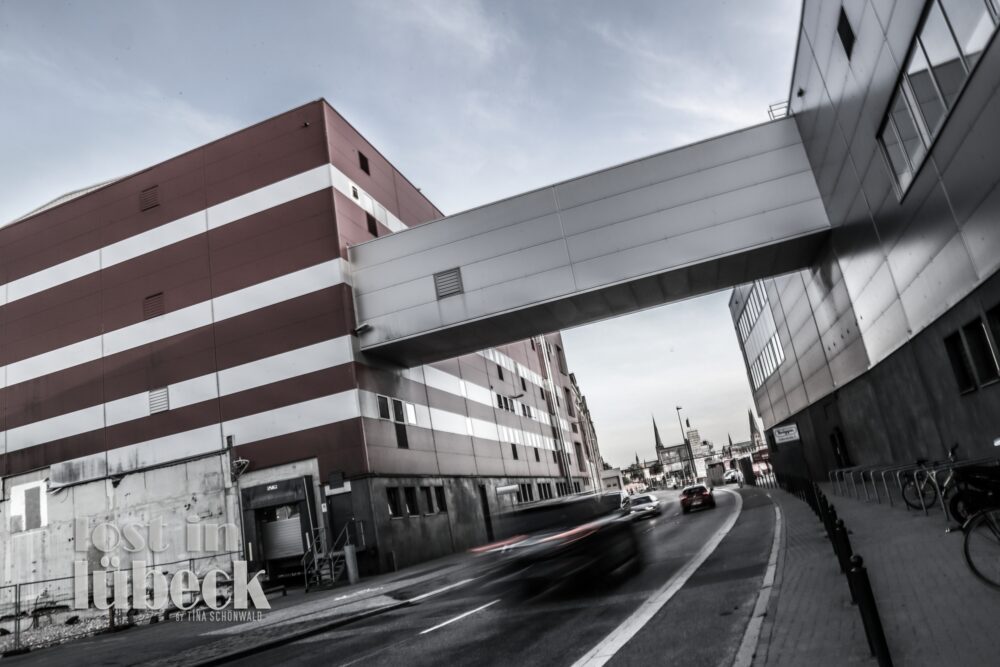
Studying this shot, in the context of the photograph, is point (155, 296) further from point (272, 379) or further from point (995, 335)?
point (995, 335)

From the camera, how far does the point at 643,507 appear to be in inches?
1435

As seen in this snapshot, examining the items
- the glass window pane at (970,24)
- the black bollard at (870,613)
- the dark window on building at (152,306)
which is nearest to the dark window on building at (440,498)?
the dark window on building at (152,306)

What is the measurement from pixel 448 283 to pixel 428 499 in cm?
Result: 1005

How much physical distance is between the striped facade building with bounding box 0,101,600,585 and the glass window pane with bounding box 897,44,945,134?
20210 millimetres

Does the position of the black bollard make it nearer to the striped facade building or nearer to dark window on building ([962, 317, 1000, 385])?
dark window on building ([962, 317, 1000, 385])

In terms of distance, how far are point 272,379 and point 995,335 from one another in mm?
23699

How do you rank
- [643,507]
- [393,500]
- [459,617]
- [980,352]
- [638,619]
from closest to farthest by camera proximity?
[638,619] < [459,617] < [980,352] < [393,500] < [643,507]

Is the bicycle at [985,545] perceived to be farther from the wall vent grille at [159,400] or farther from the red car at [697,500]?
the wall vent grille at [159,400]

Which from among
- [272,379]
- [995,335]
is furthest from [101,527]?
[995,335]

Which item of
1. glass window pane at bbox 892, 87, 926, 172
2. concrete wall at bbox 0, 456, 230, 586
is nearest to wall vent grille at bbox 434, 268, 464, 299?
concrete wall at bbox 0, 456, 230, 586

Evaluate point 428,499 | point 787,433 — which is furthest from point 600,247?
point 787,433

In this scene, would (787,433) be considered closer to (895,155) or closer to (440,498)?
(440,498)

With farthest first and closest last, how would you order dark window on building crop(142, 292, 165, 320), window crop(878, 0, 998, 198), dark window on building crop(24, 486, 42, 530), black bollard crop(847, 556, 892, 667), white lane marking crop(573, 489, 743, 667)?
1. dark window on building crop(142, 292, 165, 320)
2. dark window on building crop(24, 486, 42, 530)
3. window crop(878, 0, 998, 198)
4. white lane marking crop(573, 489, 743, 667)
5. black bollard crop(847, 556, 892, 667)

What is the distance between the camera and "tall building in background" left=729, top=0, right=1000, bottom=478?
12.5 m
